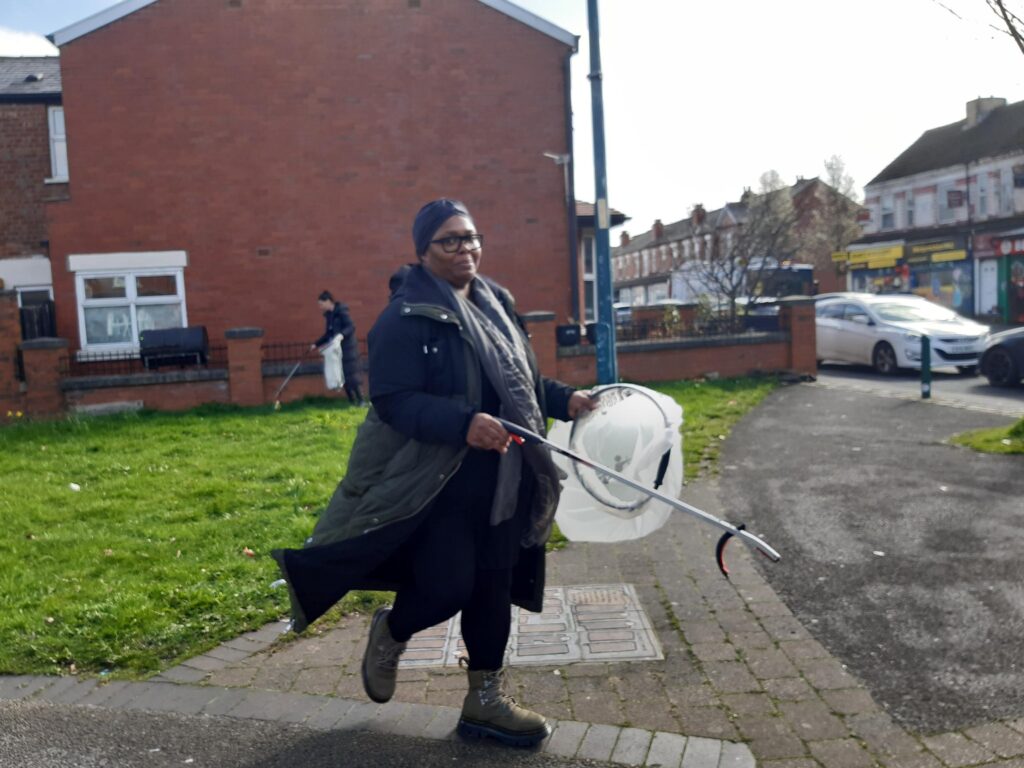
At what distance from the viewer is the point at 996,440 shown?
31.1 ft

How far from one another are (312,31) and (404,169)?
3.39 meters

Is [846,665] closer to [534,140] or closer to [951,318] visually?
[951,318]

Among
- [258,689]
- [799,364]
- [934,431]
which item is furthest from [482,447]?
[799,364]

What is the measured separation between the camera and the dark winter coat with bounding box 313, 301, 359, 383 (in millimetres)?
14773

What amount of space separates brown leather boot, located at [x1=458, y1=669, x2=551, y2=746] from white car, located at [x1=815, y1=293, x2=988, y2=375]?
15116mm

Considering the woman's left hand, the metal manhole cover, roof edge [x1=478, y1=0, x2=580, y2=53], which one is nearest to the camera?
the woman's left hand

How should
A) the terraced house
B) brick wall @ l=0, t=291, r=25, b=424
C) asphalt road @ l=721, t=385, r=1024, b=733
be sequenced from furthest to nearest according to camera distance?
the terraced house, brick wall @ l=0, t=291, r=25, b=424, asphalt road @ l=721, t=385, r=1024, b=733

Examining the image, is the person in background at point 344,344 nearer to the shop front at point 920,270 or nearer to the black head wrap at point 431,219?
the black head wrap at point 431,219

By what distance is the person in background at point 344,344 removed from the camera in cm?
1479

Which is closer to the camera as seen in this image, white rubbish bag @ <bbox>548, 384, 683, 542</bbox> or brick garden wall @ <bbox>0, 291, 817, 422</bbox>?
white rubbish bag @ <bbox>548, 384, 683, 542</bbox>

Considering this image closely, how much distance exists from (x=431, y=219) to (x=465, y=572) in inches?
50.4

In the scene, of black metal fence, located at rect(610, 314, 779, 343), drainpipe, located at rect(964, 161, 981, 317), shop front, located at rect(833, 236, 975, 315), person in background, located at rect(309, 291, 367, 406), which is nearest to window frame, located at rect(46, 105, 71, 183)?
person in background, located at rect(309, 291, 367, 406)

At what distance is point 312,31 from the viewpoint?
2119 cm

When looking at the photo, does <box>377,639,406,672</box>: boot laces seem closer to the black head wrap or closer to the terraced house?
the black head wrap
